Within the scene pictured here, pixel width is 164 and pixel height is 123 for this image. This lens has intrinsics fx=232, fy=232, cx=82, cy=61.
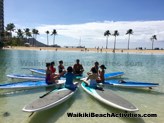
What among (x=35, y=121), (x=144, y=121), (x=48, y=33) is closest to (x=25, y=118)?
(x=35, y=121)

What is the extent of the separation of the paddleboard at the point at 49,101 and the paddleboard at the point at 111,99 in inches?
55.3

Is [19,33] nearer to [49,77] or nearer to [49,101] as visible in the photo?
[49,77]

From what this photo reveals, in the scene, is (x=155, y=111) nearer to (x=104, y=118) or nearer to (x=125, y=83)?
(x=104, y=118)

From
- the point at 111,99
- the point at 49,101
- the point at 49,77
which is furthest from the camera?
the point at 49,77

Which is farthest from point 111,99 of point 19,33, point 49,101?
point 19,33

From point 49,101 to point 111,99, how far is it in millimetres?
3119

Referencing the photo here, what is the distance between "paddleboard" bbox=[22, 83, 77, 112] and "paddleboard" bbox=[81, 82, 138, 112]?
1404mm

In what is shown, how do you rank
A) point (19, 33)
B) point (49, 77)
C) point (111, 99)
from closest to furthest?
point (111, 99), point (49, 77), point (19, 33)

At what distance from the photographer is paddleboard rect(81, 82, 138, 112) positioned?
10.3m

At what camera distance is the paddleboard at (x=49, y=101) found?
9616 millimetres

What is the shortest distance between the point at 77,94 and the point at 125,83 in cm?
409

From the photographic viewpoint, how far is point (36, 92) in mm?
15211

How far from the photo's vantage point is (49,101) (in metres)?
10.8

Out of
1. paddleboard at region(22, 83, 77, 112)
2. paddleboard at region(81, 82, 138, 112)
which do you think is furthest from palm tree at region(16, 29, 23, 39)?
paddleboard at region(22, 83, 77, 112)
